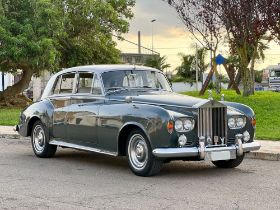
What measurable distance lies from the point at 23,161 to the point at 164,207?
5216 millimetres

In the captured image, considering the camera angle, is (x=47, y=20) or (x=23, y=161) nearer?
(x=23, y=161)

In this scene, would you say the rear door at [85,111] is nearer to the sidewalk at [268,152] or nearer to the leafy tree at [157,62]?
the sidewalk at [268,152]

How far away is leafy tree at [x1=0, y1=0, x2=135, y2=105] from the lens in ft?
91.4

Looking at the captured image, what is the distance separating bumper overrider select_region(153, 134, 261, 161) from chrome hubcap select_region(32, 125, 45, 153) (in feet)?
12.4

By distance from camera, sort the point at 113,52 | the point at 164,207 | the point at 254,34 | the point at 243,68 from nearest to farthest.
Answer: the point at 164,207
the point at 254,34
the point at 243,68
the point at 113,52

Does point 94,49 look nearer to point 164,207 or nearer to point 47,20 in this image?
point 47,20

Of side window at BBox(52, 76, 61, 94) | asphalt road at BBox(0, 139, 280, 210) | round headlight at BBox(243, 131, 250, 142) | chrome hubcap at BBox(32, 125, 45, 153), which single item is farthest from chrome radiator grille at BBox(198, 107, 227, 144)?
chrome hubcap at BBox(32, 125, 45, 153)

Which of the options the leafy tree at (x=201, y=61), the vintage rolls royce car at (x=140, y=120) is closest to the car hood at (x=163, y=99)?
the vintage rolls royce car at (x=140, y=120)

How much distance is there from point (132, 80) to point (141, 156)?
71.1 inches

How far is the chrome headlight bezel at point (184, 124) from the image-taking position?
9.05m

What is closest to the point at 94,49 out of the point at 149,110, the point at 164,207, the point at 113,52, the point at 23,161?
the point at 113,52

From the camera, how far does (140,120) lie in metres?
9.34

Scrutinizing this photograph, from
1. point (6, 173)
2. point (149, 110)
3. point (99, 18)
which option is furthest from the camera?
point (99, 18)

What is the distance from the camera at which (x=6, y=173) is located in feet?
33.0
